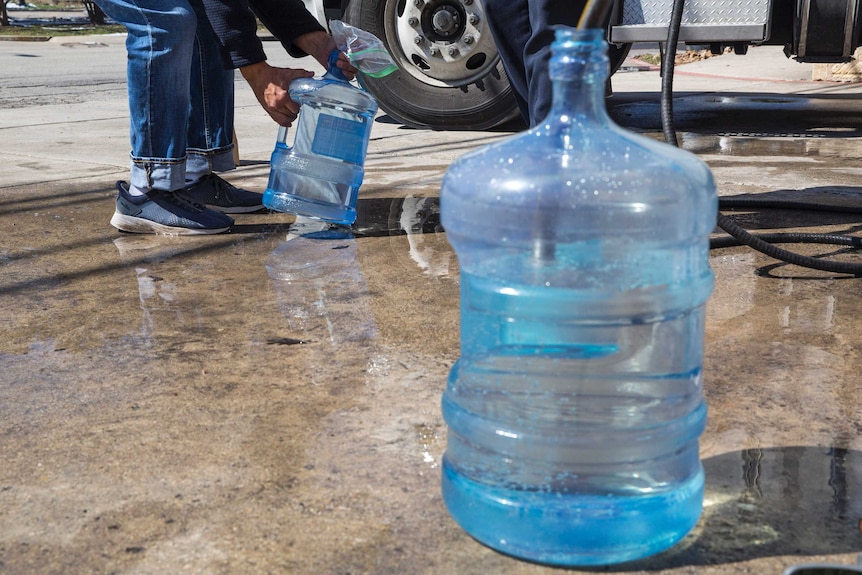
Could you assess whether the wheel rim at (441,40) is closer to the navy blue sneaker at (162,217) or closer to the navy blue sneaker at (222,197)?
the navy blue sneaker at (222,197)

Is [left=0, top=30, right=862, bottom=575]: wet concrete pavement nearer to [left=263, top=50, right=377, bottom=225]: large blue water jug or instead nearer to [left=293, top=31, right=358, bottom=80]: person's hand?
[left=263, top=50, right=377, bottom=225]: large blue water jug

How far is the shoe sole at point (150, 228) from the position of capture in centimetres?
351

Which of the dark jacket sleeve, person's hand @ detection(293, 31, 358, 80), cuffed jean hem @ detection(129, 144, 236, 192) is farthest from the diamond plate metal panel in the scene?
cuffed jean hem @ detection(129, 144, 236, 192)

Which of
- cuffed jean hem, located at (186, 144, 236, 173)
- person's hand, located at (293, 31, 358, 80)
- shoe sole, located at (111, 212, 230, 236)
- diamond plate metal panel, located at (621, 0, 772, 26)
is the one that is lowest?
shoe sole, located at (111, 212, 230, 236)

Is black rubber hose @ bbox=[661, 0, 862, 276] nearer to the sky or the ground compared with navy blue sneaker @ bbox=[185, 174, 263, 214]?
nearer to the sky

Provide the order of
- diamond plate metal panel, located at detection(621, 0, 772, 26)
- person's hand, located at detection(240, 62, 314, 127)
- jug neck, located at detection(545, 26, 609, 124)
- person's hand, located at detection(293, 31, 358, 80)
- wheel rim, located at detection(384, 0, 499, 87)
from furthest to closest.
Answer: wheel rim, located at detection(384, 0, 499, 87) < diamond plate metal panel, located at detection(621, 0, 772, 26) < person's hand, located at detection(293, 31, 358, 80) < person's hand, located at detection(240, 62, 314, 127) < jug neck, located at detection(545, 26, 609, 124)

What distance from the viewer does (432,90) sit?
217 inches

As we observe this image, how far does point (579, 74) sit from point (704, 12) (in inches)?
143

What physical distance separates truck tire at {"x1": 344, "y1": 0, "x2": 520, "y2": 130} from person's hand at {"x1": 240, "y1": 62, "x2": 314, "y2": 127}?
207 centimetres

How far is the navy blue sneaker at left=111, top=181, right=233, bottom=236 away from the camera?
3.51m

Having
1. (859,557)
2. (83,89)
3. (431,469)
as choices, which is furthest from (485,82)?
(83,89)

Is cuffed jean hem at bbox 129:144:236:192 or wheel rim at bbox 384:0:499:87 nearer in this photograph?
cuffed jean hem at bbox 129:144:236:192

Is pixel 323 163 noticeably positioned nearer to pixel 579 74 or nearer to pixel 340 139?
pixel 340 139

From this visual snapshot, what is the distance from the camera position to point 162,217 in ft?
11.5
